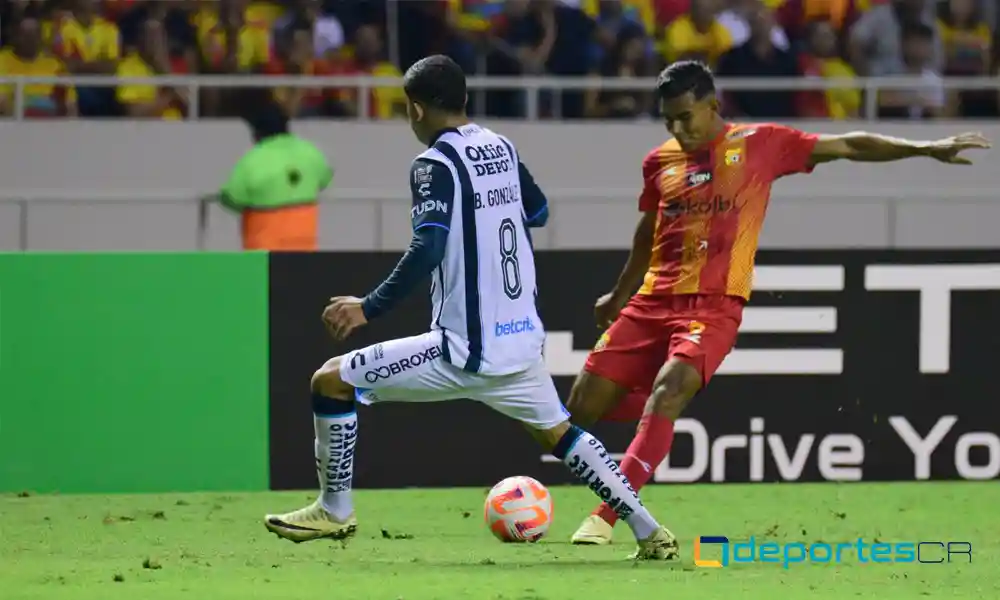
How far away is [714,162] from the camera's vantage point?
9344 millimetres

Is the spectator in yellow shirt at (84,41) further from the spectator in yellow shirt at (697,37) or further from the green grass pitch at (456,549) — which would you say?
the green grass pitch at (456,549)

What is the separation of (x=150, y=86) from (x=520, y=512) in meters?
8.27

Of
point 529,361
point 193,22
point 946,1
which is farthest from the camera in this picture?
point 946,1

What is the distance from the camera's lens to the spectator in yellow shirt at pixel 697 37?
16906 millimetres

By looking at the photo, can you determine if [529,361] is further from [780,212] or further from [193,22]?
[193,22]

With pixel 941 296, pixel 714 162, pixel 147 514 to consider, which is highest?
pixel 714 162

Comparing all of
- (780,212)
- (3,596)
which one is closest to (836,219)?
(780,212)

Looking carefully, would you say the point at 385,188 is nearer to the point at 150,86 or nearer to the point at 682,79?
the point at 150,86

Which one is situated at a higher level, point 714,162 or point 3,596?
point 714,162

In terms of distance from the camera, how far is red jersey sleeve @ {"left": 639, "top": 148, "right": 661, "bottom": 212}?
9.52 m

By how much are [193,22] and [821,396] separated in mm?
7123

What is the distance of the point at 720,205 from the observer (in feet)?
30.6

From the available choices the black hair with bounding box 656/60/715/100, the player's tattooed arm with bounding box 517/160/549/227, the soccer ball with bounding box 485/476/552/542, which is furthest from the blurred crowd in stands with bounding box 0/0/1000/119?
the player's tattooed arm with bounding box 517/160/549/227

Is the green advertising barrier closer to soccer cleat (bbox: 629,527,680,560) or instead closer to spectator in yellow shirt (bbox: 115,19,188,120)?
soccer cleat (bbox: 629,527,680,560)
